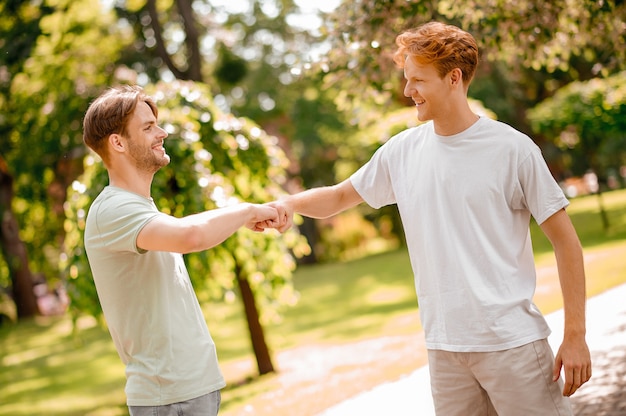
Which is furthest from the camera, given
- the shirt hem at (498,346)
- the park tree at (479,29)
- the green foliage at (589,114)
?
the green foliage at (589,114)

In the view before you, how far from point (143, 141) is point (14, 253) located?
18320 mm

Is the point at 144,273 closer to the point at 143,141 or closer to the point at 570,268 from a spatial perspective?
the point at 143,141

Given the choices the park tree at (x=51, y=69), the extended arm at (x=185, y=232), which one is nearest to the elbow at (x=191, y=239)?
the extended arm at (x=185, y=232)

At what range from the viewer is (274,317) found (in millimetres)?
8430

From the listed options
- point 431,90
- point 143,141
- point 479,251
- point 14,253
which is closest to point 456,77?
point 431,90

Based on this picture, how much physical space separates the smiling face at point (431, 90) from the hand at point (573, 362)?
0.83 m

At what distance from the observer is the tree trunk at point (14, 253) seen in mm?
18391

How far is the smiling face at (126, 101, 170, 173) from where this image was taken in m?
2.58

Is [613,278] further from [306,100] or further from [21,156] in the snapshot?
[306,100]

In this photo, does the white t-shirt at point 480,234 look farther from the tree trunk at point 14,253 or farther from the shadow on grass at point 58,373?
the tree trunk at point 14,253

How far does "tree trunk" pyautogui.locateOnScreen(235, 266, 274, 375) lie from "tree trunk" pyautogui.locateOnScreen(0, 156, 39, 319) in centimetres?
1042

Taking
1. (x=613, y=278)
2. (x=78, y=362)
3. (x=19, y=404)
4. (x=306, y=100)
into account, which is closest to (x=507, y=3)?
(x=613, y=278)

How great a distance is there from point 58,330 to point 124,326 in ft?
54.3

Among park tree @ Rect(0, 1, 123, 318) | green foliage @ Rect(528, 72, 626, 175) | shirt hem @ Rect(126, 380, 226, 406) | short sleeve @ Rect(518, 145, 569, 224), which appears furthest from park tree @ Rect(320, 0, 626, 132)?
green foliage @ Rect(528, 72, 626, 175)
